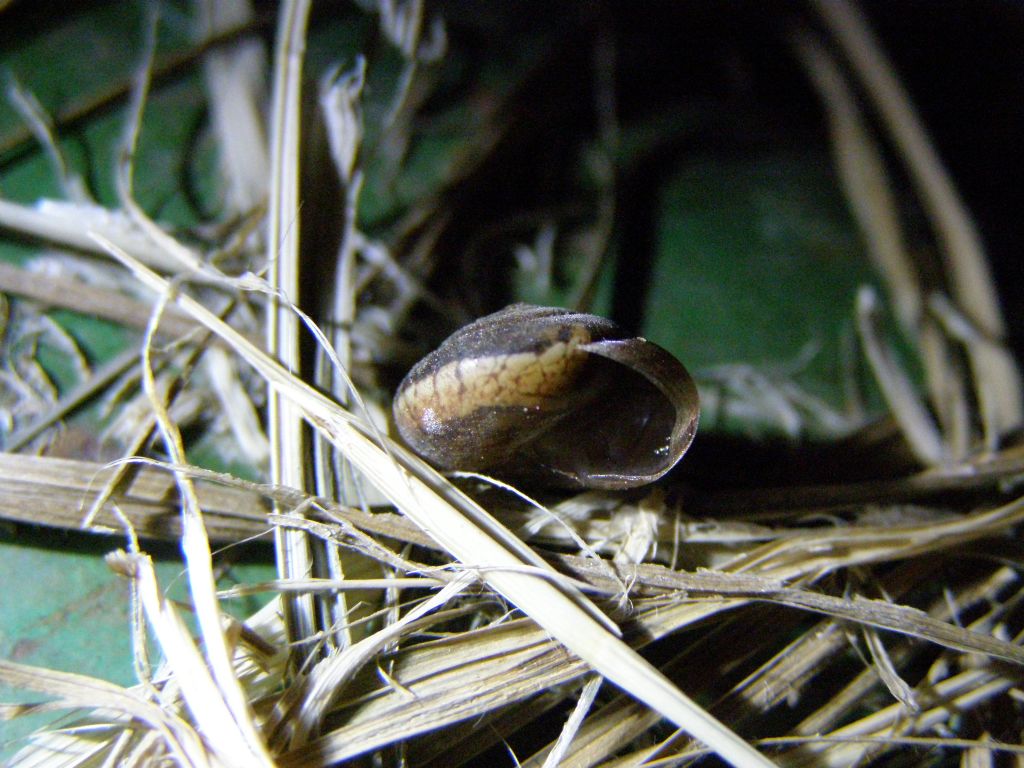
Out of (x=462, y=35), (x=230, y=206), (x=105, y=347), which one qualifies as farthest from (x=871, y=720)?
(x=462, y=35)

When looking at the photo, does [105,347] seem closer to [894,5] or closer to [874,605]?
[874,605]

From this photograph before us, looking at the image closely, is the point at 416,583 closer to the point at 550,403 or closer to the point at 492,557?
the point at 492,557

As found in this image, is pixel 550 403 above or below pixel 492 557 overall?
above

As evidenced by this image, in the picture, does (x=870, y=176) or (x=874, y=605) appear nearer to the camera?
(x=874, y=605)

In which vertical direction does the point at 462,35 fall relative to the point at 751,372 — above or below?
above

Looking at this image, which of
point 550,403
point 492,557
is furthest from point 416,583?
point 550,403

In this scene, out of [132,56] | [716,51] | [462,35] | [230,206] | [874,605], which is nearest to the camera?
[874,605]

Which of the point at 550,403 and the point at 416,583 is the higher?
the point at 550,403

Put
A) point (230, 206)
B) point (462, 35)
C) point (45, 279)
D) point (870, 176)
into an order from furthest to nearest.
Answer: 1. point (462, 35)
2. point (870, 176)
3. point (230, 206)
4. point (45, 279)
